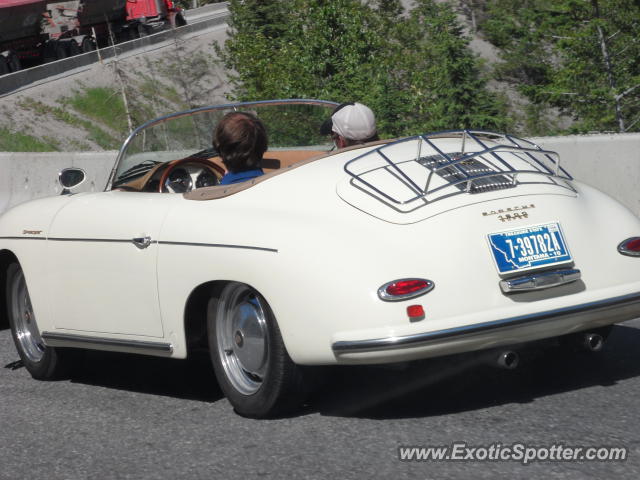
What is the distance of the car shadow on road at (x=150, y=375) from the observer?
5.36m

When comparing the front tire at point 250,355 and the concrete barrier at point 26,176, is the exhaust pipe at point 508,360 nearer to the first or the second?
the front tire at point 250,355

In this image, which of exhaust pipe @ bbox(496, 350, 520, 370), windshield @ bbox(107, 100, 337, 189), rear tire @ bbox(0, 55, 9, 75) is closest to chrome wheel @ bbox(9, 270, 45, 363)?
windshield @ bbox(107, 100, 337, 189)

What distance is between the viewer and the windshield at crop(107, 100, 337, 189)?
6.02 meters

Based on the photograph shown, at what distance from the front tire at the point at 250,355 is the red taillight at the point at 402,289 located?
540 millimetres

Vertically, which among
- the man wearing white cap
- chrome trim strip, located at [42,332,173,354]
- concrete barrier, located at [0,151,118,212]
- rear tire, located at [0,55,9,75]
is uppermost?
the man wearing white cap

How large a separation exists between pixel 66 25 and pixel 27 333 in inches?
1701

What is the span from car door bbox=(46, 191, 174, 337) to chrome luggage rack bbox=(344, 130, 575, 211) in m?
1.06

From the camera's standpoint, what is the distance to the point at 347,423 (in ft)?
14.5

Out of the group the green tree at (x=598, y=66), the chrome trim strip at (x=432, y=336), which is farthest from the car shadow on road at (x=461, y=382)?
the green tree at (x=598, y=66)

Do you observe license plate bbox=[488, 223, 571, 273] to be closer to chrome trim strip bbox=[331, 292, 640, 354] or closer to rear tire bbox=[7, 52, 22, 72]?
chrome trim strip bbox=[331, 292, 640, 354]

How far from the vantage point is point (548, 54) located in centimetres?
6850

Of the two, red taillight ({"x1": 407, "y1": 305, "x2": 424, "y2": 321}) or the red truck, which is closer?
Answer: red taillight ({"x1": 407, "y1": 305, "x2": 424, "y2": 321})

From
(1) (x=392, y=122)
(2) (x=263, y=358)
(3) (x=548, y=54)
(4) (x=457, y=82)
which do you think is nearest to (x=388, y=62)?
(4) (x=457, y=82)

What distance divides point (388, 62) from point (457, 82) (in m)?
4.73
